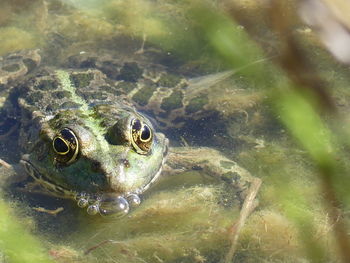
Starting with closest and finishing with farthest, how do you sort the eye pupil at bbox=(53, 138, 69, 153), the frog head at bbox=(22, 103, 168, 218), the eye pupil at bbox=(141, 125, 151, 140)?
the frog head at bbox=(22, 103, 168, 218)
the eye pupil at bbox=(53, 138, 69, 153)
the eye pupil at bbox=(141, 125, 151, 140)

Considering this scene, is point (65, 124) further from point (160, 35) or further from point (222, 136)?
point (160, 35)

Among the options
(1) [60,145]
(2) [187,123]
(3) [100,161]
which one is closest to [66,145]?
(1) [60,145]

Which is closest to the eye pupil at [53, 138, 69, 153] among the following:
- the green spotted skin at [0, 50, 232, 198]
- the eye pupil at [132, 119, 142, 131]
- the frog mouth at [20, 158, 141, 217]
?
the green spotted skin at [0, 50, 232, 198]

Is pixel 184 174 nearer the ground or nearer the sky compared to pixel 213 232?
nearer the ground

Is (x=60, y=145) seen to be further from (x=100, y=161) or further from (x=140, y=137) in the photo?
(x=140, y=137)

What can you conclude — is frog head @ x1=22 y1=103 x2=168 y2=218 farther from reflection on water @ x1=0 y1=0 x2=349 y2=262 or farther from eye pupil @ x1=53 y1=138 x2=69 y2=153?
reflection on water @ x1=0 y1=0 x2=349 y2=262

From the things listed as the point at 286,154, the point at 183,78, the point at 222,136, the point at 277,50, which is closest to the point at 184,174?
the point at 222,136
